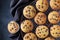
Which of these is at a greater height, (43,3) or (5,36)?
(43,3)

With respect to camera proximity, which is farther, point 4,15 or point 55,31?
point 4,15

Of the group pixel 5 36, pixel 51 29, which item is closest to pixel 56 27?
pixel 51 29

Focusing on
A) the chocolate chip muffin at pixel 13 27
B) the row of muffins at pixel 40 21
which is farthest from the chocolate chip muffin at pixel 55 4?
the chocolate chip muffin at pixel 13 27

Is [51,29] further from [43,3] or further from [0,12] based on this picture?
[0,12]

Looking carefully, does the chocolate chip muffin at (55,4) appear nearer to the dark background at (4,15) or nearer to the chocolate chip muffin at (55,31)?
the chocolate chip muffin at (55,31)

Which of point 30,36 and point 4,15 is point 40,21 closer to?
point 30,36

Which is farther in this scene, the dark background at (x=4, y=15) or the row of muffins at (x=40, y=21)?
the dark background at (x=4, y=15)

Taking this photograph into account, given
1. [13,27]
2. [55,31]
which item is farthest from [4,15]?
[55,31]
